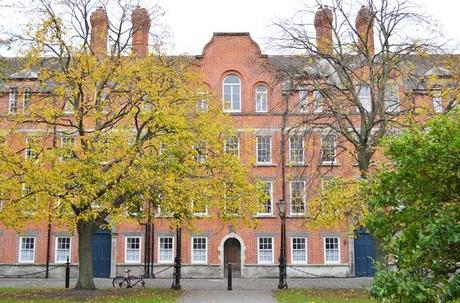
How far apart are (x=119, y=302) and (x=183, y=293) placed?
4.18 m

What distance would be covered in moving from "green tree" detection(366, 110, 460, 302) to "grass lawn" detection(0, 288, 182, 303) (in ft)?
40.1

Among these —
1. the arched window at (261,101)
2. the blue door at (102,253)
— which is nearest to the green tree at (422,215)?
the arched window at (261,101)

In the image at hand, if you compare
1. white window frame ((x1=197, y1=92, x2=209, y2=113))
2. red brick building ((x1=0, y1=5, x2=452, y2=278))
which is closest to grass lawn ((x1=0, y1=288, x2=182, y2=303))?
white window frame ((x1=197, y1=92, x2=209, y2=113))

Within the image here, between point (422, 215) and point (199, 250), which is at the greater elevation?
point (422, 215)

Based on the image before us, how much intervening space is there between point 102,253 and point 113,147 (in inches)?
638

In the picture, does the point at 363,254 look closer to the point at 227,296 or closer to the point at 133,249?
the point at 133,249

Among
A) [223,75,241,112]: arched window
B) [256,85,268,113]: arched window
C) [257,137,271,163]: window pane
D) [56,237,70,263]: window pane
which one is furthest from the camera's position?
[223,75,241,112]: arched window

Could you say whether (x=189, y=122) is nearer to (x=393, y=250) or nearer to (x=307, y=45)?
(x=307, y=45)

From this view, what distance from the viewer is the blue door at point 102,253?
1320 inches

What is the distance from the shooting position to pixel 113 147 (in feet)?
63.9

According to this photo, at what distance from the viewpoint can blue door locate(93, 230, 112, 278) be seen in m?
33.5

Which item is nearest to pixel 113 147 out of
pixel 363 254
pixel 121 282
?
pixel 121 282

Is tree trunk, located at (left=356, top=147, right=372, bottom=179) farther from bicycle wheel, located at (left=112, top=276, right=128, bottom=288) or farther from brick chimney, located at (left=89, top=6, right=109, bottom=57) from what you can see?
brick chimney, located at (left=89, top=6, right=109, bottom=57)

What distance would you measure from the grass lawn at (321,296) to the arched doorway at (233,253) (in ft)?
35.1
